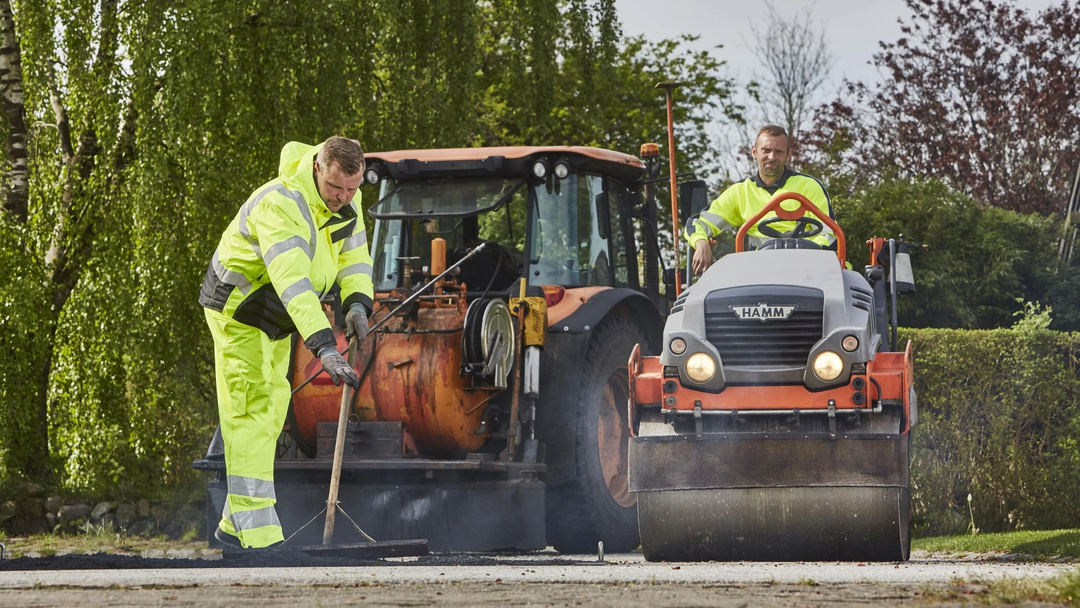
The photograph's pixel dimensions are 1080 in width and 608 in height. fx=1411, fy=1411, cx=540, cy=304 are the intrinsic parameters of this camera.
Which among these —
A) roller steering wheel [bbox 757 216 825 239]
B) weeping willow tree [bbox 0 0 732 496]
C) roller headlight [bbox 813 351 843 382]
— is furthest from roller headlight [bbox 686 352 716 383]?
weeping willow tree [bbox 0 0 732 496]

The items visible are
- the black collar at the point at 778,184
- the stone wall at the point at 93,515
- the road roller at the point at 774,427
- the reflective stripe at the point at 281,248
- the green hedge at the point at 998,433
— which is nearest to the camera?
the road roller at the point at 774,427

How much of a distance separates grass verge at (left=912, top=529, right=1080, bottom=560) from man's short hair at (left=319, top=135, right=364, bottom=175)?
4.35 m

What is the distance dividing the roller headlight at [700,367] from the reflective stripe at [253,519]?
211 cm

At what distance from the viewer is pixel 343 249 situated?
7258 mm

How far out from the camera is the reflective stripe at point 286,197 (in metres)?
6.71

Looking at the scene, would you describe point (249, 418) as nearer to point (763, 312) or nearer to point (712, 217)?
point (763, 312)

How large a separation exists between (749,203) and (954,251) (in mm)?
8116

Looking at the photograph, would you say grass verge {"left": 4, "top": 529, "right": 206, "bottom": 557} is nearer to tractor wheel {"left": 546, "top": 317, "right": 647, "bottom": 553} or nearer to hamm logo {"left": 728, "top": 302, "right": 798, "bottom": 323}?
tractor wheel {"left": 546, "top": 317, "right": 647, "bottom": 553}

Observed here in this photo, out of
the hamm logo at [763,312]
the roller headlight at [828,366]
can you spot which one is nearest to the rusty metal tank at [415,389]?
the hamm logo at [763,312]

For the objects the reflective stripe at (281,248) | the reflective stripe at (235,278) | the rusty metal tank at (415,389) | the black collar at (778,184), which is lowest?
the rusty metal tank at (415,389)

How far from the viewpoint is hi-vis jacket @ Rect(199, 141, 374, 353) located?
21.2ft

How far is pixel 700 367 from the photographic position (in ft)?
21.3

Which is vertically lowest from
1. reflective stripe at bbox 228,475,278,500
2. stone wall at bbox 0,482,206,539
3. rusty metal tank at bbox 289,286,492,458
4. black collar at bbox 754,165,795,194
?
stone wall at bbox 0,482,206,539

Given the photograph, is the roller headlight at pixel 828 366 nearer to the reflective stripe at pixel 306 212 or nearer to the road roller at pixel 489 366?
the road roller at pixel 489 366
